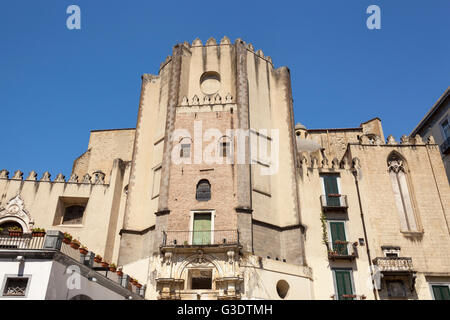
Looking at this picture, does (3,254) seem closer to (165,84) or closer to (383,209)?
(165,84)

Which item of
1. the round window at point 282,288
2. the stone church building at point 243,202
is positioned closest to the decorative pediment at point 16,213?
the stone church building at point 243,202

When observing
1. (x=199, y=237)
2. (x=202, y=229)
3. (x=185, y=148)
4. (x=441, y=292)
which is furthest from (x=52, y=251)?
(x=441, y=292)

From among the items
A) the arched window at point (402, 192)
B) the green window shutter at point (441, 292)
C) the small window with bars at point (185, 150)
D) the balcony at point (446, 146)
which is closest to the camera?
the green window shutter at point (441, 292)

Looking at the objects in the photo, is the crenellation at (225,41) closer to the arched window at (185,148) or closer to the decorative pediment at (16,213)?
the arched window at (185,148)

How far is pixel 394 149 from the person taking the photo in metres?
28.7

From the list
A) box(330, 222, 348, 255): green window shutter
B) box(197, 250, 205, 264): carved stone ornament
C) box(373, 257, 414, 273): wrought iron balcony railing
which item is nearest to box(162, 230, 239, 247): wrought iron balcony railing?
box(197, 250, 205, 264): carved stone ornament

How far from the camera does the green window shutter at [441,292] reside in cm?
2342

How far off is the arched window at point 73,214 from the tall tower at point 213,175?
4497mm

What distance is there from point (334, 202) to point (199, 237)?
8.98 metres

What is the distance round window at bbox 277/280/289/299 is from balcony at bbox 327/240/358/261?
332 cm

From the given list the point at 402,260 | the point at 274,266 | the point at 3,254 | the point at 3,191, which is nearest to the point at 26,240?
the point at 3,254

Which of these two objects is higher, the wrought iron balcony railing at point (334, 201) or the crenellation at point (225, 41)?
the crenellation at point (225, 41)

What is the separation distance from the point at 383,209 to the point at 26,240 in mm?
20325

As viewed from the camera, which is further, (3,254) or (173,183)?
(173,183)
